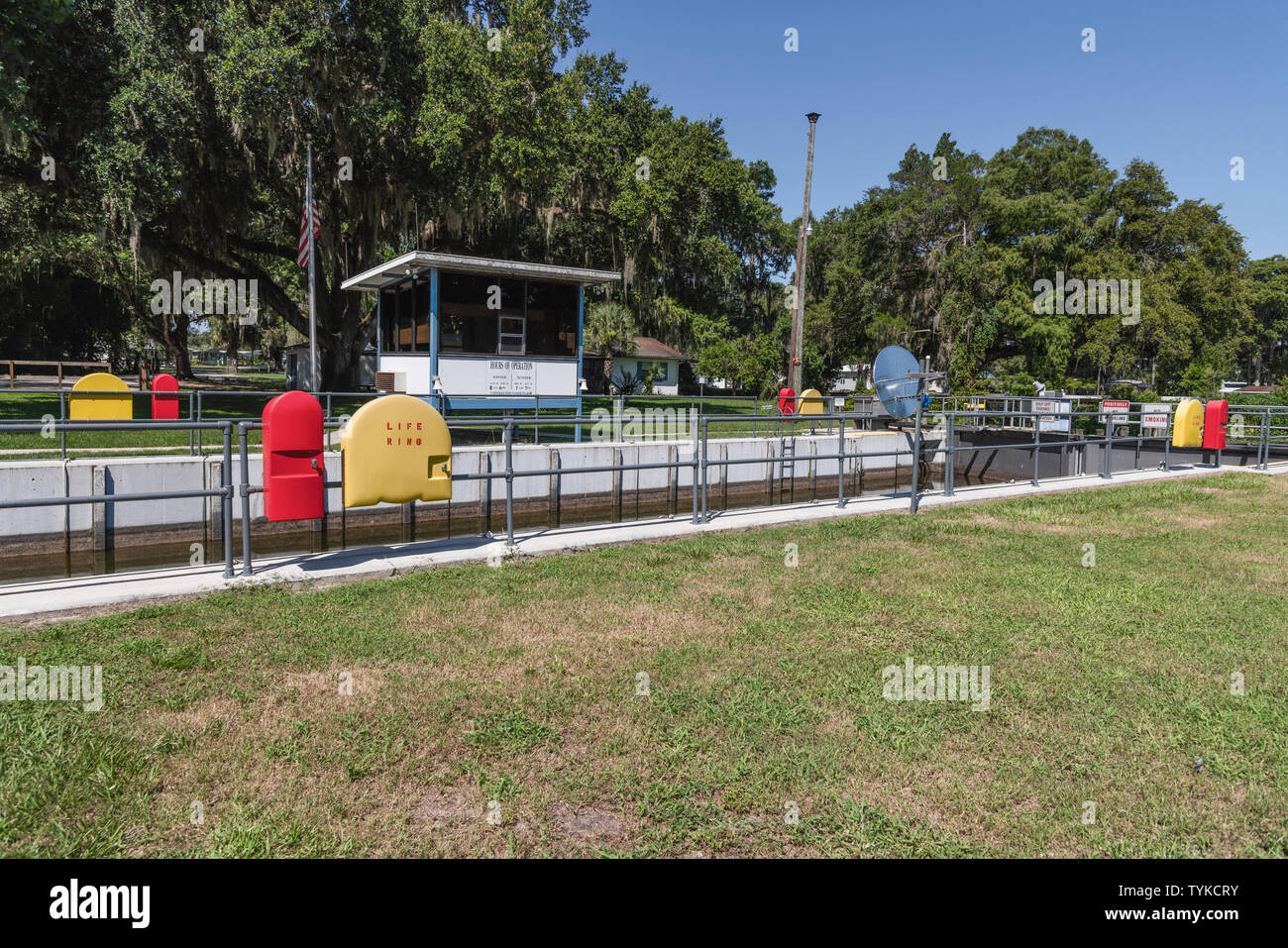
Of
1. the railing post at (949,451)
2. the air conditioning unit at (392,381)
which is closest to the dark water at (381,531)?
the railing post at (949,451)

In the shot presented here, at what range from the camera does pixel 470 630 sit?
17.1ft

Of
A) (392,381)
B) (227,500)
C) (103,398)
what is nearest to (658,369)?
(392,381)

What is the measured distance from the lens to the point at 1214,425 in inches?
586

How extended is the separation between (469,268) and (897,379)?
877 cm

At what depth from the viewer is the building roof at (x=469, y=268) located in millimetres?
15758

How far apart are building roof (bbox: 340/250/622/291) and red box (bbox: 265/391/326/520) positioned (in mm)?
9643

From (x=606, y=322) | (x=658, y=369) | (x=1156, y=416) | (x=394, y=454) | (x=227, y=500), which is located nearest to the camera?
(x=227, y=500)

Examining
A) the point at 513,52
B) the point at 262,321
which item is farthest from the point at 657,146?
the point at 262,321

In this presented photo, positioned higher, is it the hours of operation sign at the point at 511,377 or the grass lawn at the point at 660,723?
the hours of operation sign at the point at 511,377

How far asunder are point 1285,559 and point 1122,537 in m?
1.41

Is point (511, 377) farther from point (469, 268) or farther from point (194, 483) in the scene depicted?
point (194, 483)

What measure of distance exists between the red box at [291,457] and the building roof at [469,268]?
9.64 m

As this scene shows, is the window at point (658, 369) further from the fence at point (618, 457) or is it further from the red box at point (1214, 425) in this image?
the red box at point (1214, 425)
